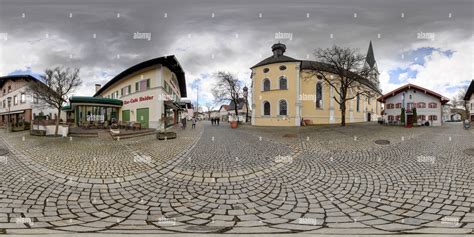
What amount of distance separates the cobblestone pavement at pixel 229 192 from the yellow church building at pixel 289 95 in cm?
1708

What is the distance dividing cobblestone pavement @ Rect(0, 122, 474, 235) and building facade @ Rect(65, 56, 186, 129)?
473 cm

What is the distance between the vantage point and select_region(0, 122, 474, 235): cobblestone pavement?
291 cm

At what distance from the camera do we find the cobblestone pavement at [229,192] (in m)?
2.91

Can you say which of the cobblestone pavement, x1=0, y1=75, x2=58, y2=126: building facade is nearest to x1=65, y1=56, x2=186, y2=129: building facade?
the cobblestone pavement

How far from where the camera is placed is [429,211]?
3.23 metres

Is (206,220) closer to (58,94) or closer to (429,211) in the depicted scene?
(429,211)

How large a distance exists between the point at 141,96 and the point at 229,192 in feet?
39.1

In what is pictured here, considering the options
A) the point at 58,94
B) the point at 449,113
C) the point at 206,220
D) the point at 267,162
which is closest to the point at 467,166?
the point at 267,162

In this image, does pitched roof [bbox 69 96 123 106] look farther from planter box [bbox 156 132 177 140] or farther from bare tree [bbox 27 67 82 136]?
planter box [bbox 156 132 177 140]

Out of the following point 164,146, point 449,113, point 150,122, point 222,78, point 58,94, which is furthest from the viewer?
point 449,113

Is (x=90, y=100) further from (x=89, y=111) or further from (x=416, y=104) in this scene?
(x=416, y=104)

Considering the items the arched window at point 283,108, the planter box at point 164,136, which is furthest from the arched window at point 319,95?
the planter box at point 164,136

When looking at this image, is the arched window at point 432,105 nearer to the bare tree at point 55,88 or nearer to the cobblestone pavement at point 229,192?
the cobblestone pavement at point 229,192

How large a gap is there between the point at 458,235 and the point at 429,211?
616mm
